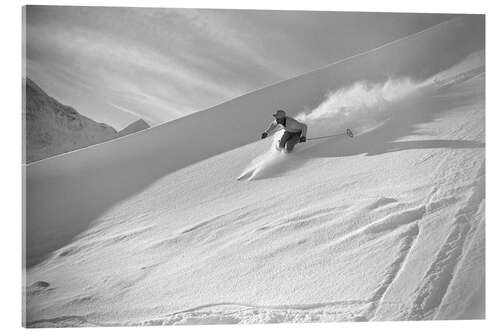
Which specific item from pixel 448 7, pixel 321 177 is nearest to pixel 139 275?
pixel 321 177

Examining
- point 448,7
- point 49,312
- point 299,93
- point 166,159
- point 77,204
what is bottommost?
point 49,312

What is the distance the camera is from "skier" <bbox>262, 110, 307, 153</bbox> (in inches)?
169

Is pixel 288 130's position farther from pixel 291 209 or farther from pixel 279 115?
pixel 291 209

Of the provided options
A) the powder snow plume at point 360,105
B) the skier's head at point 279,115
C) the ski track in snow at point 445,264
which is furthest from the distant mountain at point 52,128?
the ski track in snow at point 445,264

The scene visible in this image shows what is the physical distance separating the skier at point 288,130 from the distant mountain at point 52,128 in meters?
1.00

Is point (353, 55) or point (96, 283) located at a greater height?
point (353, 55)

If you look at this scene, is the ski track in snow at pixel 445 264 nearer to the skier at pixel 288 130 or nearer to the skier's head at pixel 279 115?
the skier at pixel 288 130

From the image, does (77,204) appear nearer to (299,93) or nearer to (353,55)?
(299,93)

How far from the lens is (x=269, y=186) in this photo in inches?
165

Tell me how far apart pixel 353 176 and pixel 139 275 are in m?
1.57

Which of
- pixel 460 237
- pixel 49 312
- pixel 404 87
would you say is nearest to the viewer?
pixel 49 312

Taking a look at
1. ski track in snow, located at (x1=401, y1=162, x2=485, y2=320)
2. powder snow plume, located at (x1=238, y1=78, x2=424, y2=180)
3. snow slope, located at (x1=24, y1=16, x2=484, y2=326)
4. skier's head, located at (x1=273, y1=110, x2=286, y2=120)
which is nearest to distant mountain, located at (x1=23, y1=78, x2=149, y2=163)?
snow slope, located at (x1=24, y1=16, x2=484, y2=326)

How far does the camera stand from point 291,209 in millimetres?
4121

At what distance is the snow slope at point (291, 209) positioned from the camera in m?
3.85
